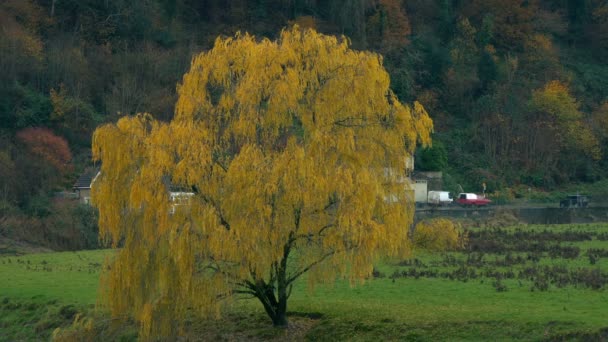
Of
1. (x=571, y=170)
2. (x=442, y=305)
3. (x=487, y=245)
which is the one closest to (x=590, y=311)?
(x=442, y=305)

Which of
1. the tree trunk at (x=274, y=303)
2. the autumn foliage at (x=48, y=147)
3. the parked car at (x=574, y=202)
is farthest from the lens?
the parked car at (x=574, y=202)

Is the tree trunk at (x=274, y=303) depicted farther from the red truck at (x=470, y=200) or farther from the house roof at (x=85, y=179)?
the red truck at (x=470, y=200)

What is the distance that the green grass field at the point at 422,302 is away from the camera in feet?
84.6

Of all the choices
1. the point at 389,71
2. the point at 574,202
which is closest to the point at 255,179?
the point at 574,202

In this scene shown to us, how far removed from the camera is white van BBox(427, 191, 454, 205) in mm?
72812

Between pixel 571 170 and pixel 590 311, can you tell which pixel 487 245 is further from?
pixel 571 170

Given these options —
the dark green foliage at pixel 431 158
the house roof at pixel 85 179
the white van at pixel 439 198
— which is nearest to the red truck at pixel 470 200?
the white van at pixel 439 198

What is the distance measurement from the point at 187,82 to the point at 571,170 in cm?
6283

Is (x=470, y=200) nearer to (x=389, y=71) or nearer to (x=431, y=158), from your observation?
(x=431, y=158)

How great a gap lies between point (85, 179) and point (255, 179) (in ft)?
142

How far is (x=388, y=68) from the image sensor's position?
82812 millimetres

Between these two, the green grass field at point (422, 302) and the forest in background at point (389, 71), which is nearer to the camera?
the green grass field at point (422, 302)

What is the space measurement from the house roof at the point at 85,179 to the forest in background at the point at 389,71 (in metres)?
1.28

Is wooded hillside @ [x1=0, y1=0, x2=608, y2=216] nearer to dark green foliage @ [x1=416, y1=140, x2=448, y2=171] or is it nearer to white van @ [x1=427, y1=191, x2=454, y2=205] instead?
dark green foliage @ [x1=416, y1=140, x2=448, y2=171]
